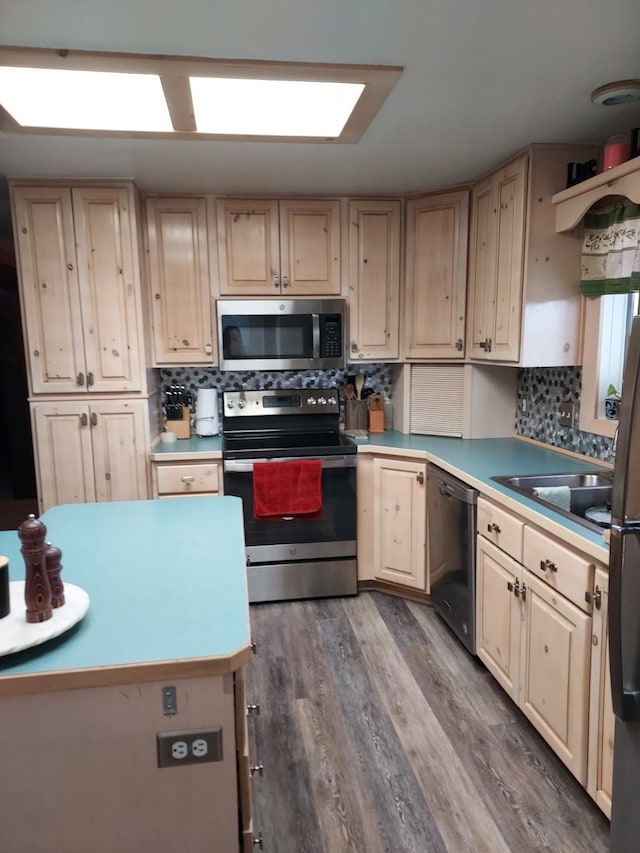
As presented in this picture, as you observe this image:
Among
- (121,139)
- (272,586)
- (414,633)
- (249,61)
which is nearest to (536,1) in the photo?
(249,61)

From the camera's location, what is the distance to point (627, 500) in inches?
50.0

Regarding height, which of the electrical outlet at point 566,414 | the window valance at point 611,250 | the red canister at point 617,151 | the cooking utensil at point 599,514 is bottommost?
the cooking utensil at point 599,514

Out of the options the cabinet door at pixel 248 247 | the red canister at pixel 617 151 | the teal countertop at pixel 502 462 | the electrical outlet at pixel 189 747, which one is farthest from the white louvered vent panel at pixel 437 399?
the electrical outlet at pixel 189 747

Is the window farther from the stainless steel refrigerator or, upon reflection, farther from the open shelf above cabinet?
the stainless steel refrigerator

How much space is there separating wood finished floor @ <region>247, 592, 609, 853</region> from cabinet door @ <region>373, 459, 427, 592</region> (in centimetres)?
37

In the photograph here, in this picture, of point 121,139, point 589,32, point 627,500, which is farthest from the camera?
point 121,139

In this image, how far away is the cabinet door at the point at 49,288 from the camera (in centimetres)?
279

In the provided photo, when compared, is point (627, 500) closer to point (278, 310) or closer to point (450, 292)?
point (450, 292)

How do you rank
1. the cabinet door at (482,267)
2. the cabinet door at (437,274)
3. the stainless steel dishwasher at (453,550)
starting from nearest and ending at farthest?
the stainless steel dishwasher at (453,550) → the cabinet door at (482,267) → the cabinet door at (437,274)

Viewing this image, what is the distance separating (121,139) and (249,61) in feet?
2.72

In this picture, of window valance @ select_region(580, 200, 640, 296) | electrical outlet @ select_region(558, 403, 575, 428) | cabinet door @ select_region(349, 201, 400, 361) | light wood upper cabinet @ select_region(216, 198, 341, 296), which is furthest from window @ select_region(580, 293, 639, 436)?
light wood upper cabinet @ select_region(216, 198, 341, 296)

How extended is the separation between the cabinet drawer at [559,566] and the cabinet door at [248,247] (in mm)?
1999

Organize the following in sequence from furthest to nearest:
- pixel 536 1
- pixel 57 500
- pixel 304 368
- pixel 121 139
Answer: pixel 304 368
pixel 57 500
pixel 121 139
pixel 536 1

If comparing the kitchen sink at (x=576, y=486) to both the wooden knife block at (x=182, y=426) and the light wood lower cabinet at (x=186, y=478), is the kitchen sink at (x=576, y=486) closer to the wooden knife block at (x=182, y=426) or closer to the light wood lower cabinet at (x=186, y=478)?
the light wood lower cabinet at (x=186, y=478)
